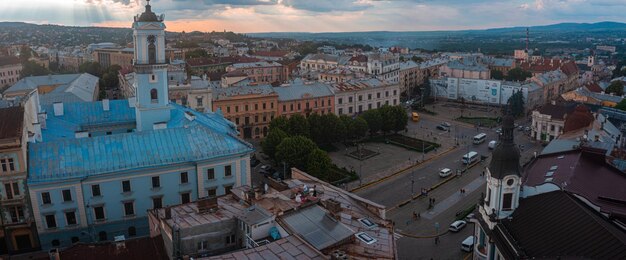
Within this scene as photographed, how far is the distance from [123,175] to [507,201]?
95.8 ft

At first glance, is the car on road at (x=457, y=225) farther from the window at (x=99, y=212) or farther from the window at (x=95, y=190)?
the window at (x=95, y=190)

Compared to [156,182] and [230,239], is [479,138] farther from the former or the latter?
[230,239]

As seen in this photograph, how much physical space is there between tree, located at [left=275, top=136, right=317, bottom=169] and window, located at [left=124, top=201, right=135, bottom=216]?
20.6 meters

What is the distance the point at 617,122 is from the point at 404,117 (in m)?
32.0

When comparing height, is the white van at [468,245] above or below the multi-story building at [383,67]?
below

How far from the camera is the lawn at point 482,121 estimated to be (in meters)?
91.9

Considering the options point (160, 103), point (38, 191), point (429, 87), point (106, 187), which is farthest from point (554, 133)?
point (38, 191)

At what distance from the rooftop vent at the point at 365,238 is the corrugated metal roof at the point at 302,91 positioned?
193 ft

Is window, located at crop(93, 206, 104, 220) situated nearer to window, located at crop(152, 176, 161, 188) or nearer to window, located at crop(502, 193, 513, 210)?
window, located at crop(152, 176, 161, 188)

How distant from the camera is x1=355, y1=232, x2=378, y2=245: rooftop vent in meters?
26.9

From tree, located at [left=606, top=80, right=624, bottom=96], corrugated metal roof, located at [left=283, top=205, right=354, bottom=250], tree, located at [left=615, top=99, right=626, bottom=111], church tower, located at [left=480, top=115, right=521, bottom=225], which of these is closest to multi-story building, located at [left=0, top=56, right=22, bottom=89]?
corrugated metal roof, located at [left=283, top=205, right=354, bottom=250]

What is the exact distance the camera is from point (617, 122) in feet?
250

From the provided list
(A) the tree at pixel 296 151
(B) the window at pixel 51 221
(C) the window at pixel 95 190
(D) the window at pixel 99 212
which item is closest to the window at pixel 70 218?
(B) the window at pixel 51 221

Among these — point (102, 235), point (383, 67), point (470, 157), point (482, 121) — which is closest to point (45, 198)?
point (102, 235)
